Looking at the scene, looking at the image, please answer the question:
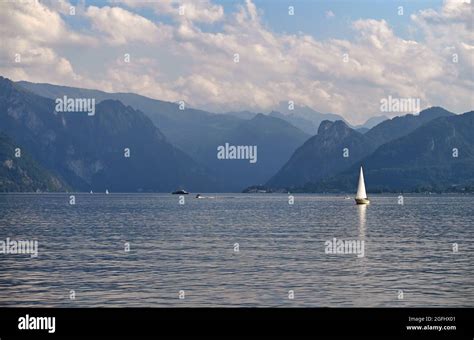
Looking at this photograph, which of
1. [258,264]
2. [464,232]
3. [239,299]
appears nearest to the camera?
[239,299]

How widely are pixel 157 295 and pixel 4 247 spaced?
48944 mm

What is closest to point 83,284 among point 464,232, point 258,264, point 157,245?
point 258,264

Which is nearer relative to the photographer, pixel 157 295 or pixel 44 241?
pixel 157 295

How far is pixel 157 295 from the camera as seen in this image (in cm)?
5556
